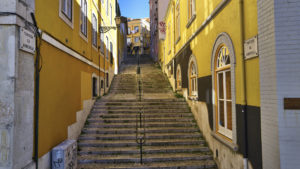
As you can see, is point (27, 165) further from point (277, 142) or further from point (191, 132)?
point (191, 132)

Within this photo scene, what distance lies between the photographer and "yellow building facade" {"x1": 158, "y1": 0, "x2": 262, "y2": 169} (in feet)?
11.2

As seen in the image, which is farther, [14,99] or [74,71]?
[74,71]

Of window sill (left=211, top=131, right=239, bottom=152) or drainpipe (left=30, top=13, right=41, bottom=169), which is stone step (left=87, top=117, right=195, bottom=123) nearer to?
window sill (left=211, top=131, right=239, bottom=152)

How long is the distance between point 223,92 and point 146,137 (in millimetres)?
3158

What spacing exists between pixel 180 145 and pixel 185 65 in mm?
4070

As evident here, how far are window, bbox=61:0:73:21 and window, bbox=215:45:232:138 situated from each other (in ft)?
15.2

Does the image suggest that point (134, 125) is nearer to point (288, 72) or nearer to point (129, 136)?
point (129, 136)

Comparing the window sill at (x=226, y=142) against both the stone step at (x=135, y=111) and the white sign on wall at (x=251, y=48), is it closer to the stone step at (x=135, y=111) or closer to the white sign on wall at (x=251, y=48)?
the white sign on wall at (x=251, y=48)

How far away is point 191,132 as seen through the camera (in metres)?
6.82

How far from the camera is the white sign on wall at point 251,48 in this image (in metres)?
3.26

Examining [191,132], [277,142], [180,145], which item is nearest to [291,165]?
[277,142]

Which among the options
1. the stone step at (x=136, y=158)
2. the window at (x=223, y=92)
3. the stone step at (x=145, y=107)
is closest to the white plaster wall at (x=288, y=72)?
the window at (x=223, y=92)

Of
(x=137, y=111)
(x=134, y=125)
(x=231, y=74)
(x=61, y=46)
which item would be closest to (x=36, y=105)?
(x=61, y=46)

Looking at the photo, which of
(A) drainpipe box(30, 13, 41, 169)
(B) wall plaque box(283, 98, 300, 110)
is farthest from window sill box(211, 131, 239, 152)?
(A) drainpipe box(30, 13, 41, 169)
